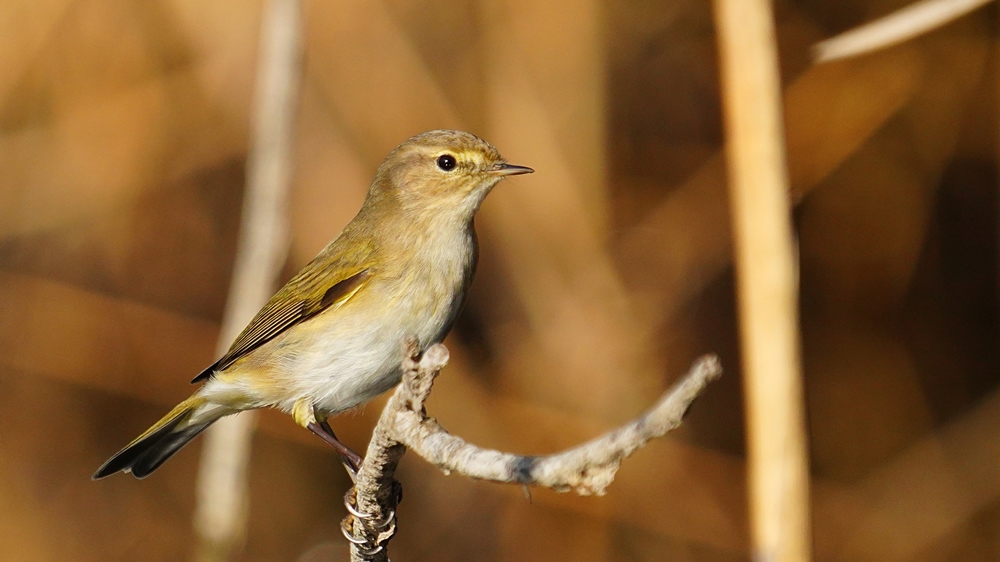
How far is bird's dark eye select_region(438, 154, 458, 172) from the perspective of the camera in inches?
129

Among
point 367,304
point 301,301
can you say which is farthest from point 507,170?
point 301,301

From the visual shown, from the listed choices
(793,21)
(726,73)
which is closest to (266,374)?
(726,73)

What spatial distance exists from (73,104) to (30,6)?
1.77ft

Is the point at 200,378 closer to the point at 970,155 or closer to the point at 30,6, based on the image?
the point at 30,6

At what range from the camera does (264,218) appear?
321 cm

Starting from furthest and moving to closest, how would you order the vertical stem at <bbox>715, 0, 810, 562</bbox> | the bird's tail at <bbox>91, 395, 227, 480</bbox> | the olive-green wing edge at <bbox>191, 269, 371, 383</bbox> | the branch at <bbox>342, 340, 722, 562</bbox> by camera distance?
the bird's tail at <bbox>91, 395, 227, 480</bbox>
the olive-green wing edge at <bbox>191, 269, 371, 383</bbox>
the vertical stem at <bbox>715, 0, 810, 562</bbox>
the branch at <bbox>342, 340, 722, 562</bbox>

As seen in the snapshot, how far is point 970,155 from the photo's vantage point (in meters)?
5.53

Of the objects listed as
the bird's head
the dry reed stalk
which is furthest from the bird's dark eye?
the dry reed stalk

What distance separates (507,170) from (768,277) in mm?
1246

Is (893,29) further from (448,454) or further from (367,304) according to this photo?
(367,304)

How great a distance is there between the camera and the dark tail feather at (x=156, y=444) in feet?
11.3

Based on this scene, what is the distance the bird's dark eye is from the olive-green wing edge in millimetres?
521

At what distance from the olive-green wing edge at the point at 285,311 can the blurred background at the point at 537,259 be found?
Answer: 5.42 ft

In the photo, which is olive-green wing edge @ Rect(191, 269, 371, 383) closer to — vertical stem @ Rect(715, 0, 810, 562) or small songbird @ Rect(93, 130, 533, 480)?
small songbird @ Rect(93, 130, 533, 480)
